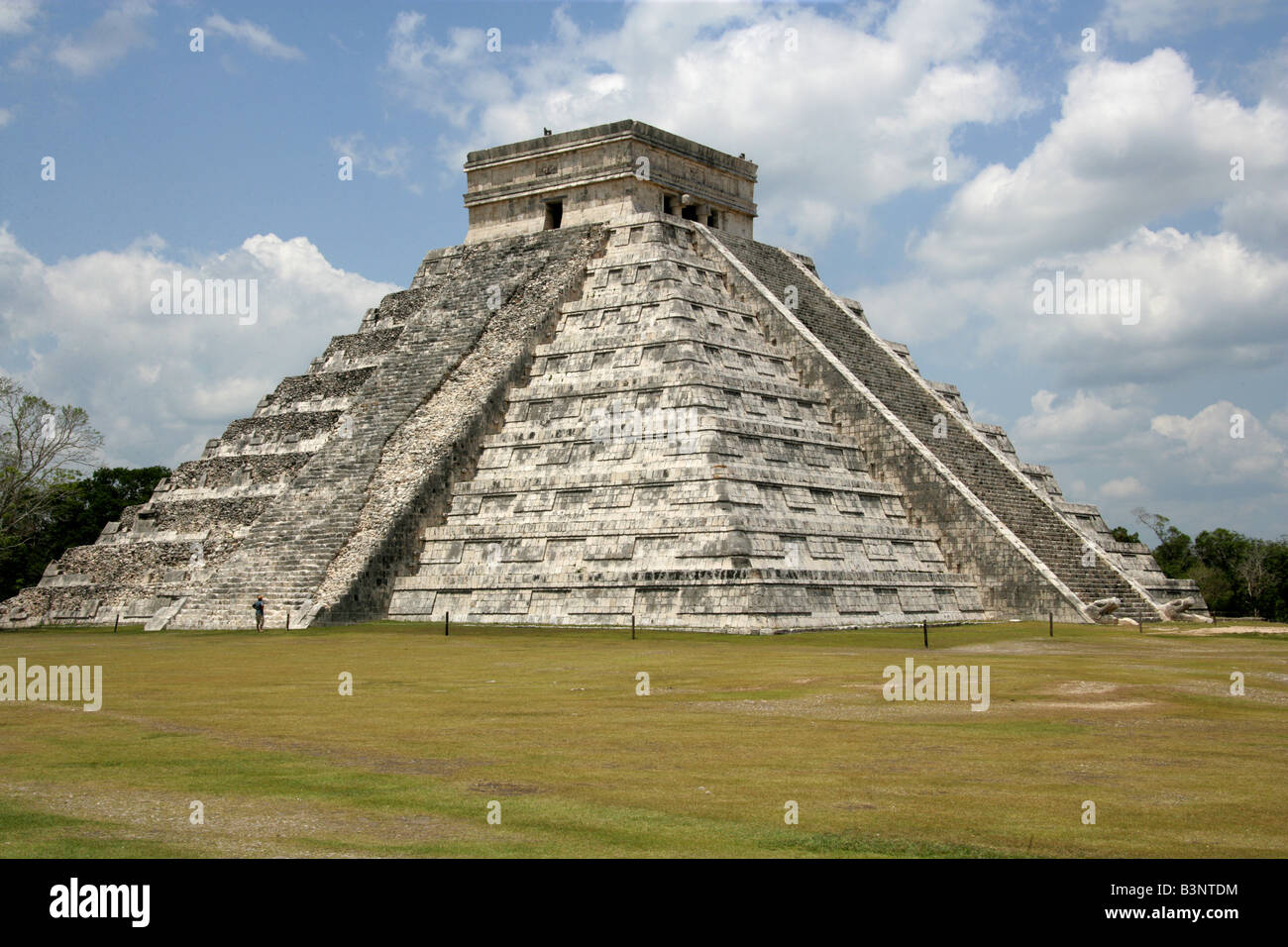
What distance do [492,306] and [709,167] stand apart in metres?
8.01

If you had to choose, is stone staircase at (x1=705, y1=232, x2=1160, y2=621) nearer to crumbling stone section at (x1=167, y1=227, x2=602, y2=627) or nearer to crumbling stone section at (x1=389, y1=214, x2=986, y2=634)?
crumbling stone section at (x1=389, y1=214, x2=986, y2=634)

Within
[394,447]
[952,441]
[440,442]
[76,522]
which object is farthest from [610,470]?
[76,522]

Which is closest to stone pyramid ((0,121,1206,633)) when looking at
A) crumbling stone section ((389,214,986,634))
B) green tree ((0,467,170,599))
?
crumbling stone section ((389,214,986,634))

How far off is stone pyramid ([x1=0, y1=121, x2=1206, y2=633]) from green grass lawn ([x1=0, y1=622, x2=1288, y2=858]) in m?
7.66

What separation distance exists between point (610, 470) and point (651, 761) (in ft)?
56.1

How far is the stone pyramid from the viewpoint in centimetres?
2553

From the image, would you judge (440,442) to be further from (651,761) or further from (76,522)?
(76,522)

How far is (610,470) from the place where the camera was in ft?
88.2

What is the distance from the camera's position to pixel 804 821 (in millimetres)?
7848

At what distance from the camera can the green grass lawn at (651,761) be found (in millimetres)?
7387

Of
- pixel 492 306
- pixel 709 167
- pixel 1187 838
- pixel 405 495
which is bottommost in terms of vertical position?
pixel 1187 838

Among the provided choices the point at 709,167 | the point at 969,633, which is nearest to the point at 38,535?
the point at 709,167

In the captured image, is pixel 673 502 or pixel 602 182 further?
pixel 602 182
